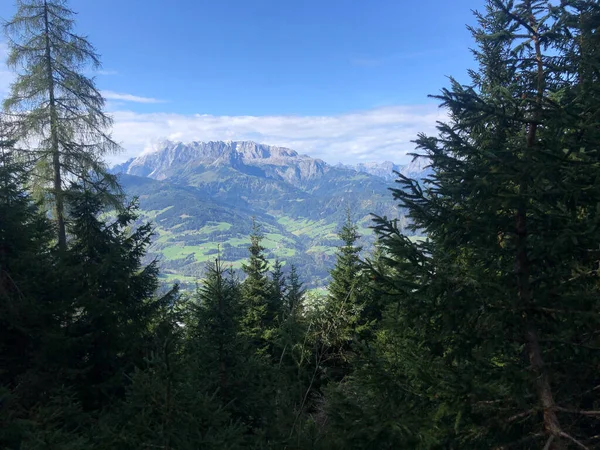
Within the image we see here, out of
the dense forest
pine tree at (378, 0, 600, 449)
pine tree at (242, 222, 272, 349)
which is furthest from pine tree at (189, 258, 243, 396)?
pine tree at (242, 222, 272, 349)

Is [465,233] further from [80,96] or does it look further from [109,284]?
[80,96]

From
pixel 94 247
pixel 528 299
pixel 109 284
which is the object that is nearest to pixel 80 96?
pixel 94 247

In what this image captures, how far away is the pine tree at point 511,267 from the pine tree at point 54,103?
1237 cm

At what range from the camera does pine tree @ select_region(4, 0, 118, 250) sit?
12.9 metres

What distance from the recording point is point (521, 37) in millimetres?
4410

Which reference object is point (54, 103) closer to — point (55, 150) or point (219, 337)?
point (55, 150)

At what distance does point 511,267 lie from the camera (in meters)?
4.06

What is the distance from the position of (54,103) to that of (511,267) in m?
16.2

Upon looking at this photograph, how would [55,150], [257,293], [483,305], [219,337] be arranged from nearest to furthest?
[483,305], [219,337], [55,150], [257,293]

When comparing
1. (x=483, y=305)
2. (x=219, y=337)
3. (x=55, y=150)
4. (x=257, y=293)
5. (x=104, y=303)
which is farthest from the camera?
(x=257, y=293)

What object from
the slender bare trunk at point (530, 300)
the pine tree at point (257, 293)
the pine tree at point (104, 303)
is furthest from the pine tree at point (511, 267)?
the pine tree at point (257, 293)

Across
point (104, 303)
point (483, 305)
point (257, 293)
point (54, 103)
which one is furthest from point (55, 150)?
point (483, 305)

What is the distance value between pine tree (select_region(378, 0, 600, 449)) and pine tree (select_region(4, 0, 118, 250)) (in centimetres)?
1237

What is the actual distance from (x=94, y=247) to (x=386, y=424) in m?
8.54
